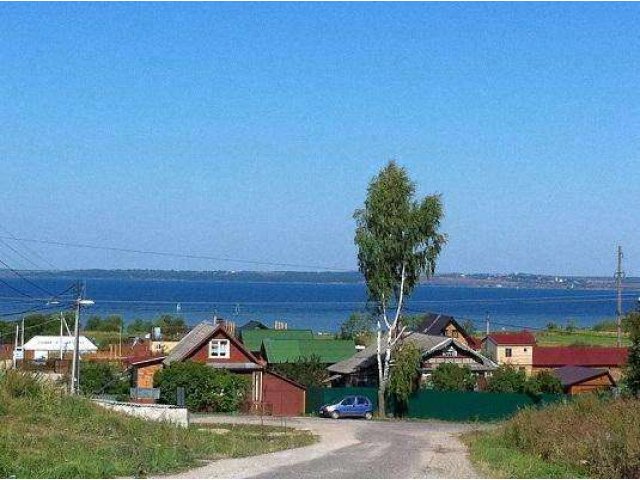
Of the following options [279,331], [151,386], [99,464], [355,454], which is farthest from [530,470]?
[279,331]

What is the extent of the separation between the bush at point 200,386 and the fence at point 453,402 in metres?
4.80

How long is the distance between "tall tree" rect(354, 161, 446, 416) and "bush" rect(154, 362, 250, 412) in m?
7.51

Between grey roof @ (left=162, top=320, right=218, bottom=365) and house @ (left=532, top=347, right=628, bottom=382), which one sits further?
house @ (left=532, top=347, right=628, bottom=382)

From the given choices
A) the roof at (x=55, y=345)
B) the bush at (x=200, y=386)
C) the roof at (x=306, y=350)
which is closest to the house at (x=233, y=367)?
the bush at (x=200, y=386)

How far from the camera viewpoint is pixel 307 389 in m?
50.2

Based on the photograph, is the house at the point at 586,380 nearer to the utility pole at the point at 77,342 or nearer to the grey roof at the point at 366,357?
the grey roof at the point at 366,357

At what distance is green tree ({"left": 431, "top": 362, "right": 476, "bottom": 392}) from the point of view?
4994 centimetres

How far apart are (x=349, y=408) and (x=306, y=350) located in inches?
606

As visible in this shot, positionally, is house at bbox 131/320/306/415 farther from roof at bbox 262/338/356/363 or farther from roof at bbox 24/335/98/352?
roof at bbox 24/335/98/352

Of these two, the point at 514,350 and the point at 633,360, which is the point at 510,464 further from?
the point at 514,350

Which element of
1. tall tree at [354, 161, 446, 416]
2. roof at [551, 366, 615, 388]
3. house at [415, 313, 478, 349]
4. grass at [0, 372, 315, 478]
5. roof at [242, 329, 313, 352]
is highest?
tall tree at [354, 161, 446, 416]

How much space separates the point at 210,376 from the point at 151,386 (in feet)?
17.9

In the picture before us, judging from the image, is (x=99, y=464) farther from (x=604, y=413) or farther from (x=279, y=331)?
(x=279, y=331)

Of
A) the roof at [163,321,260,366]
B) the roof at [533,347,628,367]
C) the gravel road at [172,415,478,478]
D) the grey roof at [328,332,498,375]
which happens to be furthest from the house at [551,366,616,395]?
the gravel road at [172,415,478,478]
